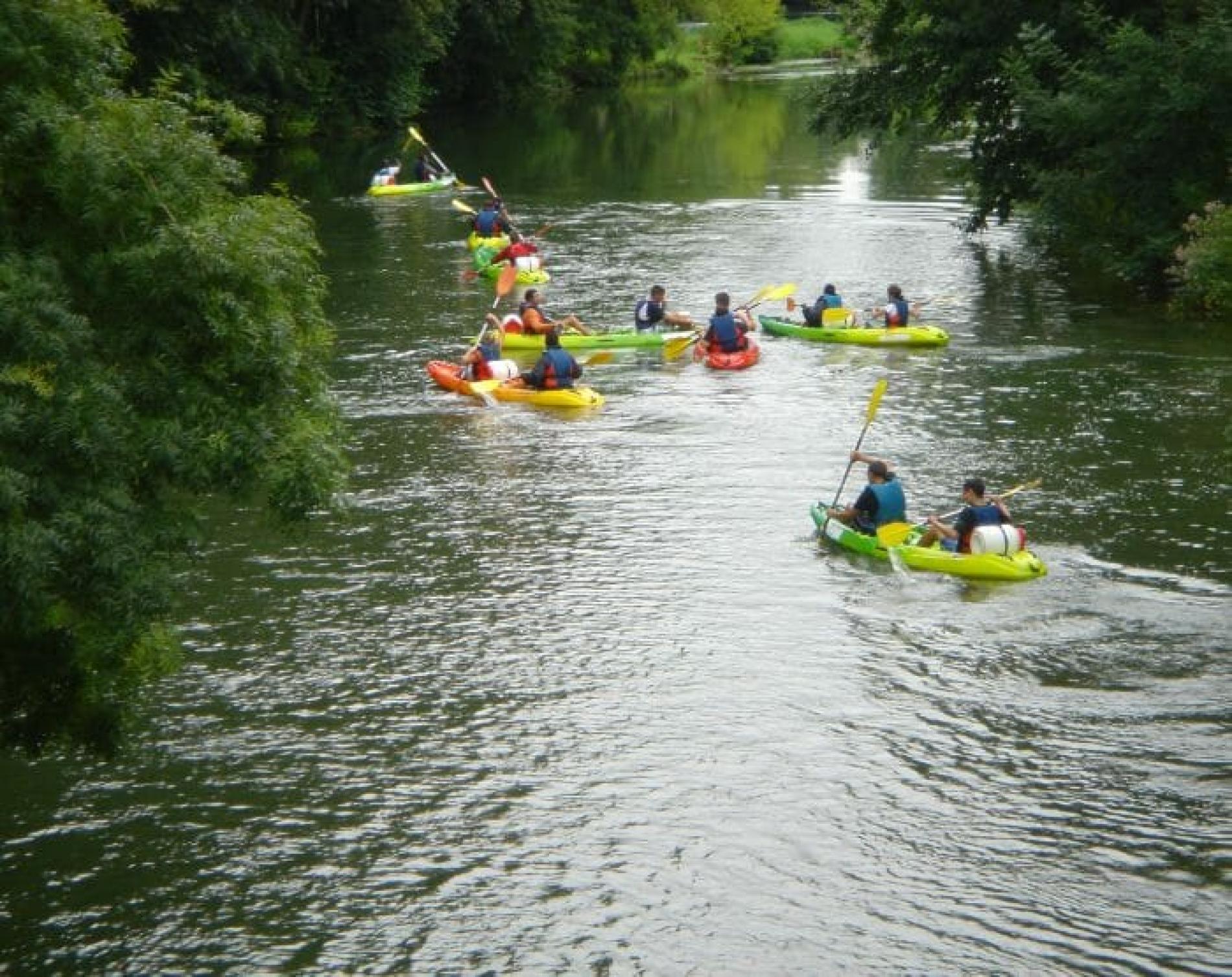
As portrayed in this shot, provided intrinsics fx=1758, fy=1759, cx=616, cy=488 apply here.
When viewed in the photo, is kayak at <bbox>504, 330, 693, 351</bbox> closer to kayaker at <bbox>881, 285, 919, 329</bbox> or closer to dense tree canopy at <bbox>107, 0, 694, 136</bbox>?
kayaker at <bbox>881, 285, 919, 329</bbox>

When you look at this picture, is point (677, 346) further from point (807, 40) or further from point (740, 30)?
point (807, 40)

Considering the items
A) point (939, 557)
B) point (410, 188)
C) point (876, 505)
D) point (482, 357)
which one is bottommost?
point (939, 557)

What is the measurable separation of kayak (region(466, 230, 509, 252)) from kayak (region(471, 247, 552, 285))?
0.41 feet

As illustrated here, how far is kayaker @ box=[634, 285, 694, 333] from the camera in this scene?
29328 millimetres

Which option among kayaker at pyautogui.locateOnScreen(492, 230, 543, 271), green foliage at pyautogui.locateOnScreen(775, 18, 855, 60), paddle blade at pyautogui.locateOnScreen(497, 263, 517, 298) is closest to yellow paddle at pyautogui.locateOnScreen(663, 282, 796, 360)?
Answer: paddle blade at pyautogui.locateOnScreen(497, 263, 517, 298)

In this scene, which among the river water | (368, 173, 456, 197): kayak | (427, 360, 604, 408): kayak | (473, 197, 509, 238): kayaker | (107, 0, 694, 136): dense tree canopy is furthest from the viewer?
(107, 0, 694, 136): dense tree canopy

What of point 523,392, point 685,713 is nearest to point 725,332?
point 523,392

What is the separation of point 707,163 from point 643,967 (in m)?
46.3

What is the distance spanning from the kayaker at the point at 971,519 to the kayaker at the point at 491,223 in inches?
843

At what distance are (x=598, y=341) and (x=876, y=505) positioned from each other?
10.7 m

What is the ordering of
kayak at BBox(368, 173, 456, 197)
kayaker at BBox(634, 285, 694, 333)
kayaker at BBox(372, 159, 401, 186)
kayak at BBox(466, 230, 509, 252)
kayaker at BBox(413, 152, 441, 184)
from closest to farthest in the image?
kayaker at BBox(634, 285, 694, 333) → kayak at BBox(466, 230, 509, 252) → kayak at BBox(368, 173, 456, 197) → kayaker at BBox(372, 159, 401, 186) → kayaker at BBox(413, 152, 441, 184)

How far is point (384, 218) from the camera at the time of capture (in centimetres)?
4441

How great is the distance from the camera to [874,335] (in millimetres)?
29391

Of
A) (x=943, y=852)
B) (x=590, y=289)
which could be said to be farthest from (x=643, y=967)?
(x=590, y=289)
